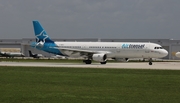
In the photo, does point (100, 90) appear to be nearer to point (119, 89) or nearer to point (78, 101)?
point (119, 89)

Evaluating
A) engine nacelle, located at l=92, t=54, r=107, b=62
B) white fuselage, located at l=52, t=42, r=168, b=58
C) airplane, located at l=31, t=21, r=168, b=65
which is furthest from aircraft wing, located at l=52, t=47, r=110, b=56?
engine nacelle, located at l=92, t=54, r=107, b=62

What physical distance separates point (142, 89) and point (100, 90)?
2.55 meters

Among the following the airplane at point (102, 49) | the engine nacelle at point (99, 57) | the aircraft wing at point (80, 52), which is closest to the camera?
the engine nacelle at point (99, 57)

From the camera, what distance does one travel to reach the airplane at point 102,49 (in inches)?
2290

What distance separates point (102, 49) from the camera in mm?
60594

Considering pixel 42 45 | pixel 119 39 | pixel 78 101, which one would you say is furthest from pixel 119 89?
pixel 119 39

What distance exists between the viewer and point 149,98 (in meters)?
16.9
